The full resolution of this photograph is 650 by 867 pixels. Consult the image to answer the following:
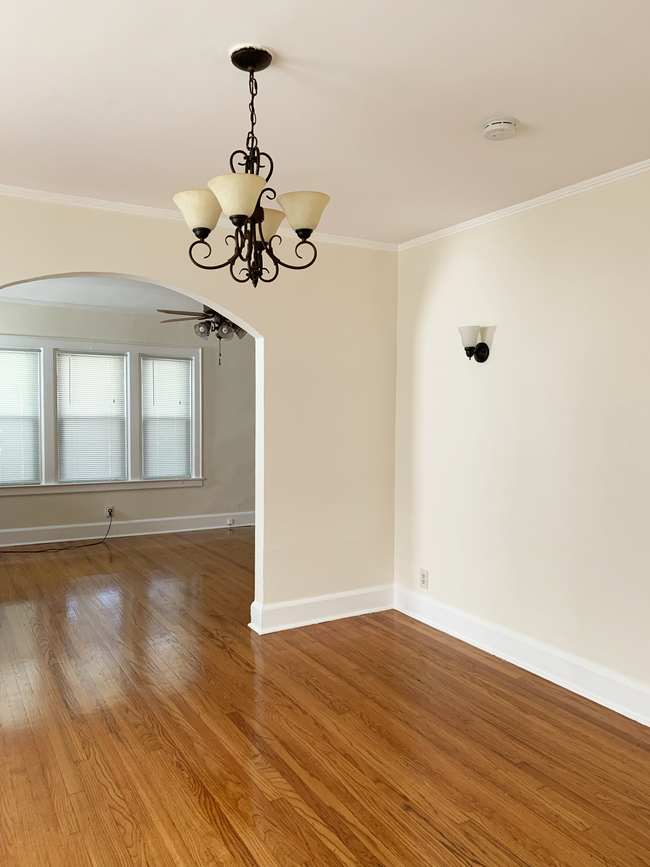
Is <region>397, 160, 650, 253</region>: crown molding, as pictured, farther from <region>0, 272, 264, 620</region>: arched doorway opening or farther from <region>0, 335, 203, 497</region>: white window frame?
<region>0, 335, 203, 497</region>: white window frame

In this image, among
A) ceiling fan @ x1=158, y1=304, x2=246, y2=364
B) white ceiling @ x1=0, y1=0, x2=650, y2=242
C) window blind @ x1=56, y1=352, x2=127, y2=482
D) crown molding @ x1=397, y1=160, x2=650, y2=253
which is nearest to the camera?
white ceiling @ x1=0, y1=0, x2=650, y2=242

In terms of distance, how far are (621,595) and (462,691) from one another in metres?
0.94

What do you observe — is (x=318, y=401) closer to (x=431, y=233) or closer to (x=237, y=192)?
(x=431, y=233)

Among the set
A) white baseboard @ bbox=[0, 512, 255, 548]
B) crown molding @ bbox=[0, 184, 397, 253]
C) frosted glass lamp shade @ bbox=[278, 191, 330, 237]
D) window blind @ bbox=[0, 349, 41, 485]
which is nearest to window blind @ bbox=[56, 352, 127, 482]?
window blind @ bbox=[0, 349, 41, 485]

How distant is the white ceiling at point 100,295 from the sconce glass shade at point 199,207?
13.1ft

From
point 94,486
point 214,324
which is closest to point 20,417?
point 94,486

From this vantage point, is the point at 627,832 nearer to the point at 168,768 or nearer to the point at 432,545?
the point at 168,768

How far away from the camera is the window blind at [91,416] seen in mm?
7281

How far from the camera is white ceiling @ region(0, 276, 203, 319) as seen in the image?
20.2 ft

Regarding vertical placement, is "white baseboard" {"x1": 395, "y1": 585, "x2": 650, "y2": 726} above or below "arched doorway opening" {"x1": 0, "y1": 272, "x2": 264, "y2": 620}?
below

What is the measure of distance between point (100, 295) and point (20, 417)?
159cm

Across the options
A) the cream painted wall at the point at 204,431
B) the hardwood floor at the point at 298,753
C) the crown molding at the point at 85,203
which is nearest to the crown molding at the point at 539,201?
the crown molding at the point at 85,203

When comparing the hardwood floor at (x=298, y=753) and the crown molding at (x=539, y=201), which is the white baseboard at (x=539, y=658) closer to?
the hardwood floor at (x=298, y=753)

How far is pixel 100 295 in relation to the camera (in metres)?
6.73
